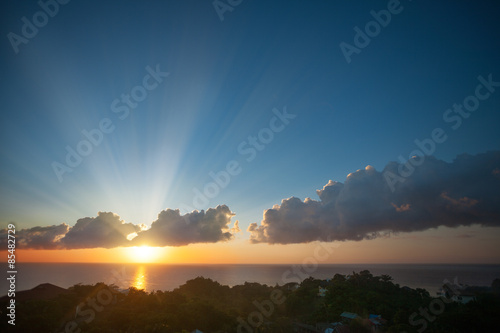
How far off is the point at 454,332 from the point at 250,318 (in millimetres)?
17670

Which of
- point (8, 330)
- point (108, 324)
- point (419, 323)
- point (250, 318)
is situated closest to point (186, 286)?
point (250, 318)

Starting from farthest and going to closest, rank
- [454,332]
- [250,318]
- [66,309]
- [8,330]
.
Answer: [250,318], [66,309], [454,332], [8,330]

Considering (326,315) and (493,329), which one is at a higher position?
(493,329)

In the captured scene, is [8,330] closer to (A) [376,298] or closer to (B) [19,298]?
(B) [19,298]

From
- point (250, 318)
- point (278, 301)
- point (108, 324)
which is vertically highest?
point (108, 324)

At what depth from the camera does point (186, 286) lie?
4450 centimetres

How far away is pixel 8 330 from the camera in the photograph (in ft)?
56.2

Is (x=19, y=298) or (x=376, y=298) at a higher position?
(x=19, y=298)

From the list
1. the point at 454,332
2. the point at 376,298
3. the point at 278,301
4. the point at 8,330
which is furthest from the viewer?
the point at 278,301

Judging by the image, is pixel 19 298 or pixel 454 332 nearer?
pixel 454 332

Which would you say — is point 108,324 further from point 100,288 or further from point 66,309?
point 100,288

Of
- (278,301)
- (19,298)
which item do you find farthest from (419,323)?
(19,298)

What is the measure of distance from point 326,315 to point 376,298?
25.1 ft

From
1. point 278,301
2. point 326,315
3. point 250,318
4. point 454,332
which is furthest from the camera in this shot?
point 278,301
